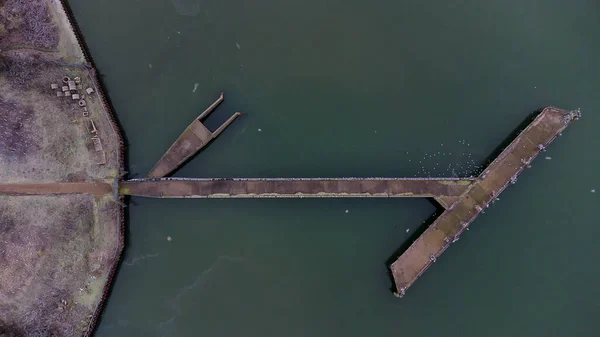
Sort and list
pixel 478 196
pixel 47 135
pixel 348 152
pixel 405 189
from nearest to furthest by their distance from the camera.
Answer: pixel 47 135, pixel 405 189, pixel 478 196, pixel 348 152

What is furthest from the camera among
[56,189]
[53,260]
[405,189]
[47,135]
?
[405,189]

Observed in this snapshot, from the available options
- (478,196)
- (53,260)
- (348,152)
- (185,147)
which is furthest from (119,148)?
(478,196)

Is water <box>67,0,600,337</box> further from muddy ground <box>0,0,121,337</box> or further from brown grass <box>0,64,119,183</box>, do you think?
brown grass <box>0,64,119,183</box>

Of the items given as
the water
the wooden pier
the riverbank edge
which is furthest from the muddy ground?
the wooden pier

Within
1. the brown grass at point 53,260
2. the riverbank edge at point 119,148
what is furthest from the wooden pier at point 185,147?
the brown grass at point 53,260

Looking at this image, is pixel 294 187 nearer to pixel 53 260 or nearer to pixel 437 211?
pixel 437 211

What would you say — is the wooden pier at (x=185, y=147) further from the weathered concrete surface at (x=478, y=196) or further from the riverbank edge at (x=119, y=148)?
the weathered concrete surface at (x=478, y=196)

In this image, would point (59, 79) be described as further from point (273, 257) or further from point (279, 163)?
point (273, 257)
